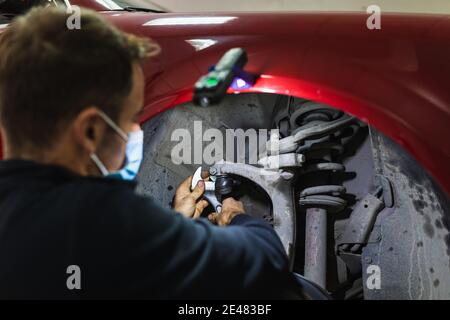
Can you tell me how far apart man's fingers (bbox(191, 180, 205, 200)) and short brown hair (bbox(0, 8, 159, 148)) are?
2.00 feet

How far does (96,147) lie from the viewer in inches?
32.3

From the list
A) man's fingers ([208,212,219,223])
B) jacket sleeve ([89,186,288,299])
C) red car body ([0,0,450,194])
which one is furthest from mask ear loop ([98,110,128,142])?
man's fingers ([208,212,219,223])

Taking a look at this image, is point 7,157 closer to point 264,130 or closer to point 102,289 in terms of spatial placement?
point 102,289

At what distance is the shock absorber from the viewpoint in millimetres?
1277

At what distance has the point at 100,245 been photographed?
2.36 ft

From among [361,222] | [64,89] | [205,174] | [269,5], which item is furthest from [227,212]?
[269,5]

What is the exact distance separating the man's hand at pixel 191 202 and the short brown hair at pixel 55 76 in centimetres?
61

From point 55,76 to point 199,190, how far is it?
0.70 metres

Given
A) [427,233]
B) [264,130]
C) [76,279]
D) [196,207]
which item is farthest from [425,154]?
[76,279]

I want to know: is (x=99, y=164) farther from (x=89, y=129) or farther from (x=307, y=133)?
(x=307, y=133)

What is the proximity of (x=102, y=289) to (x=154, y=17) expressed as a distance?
836 mm

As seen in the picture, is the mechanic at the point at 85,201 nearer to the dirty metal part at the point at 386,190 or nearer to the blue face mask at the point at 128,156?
the blue face mask at the point at 128,156

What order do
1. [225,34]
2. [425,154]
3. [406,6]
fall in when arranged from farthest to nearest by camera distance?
[406,6]
[225,34]
[425,154]

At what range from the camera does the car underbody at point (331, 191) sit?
1.18 meters
